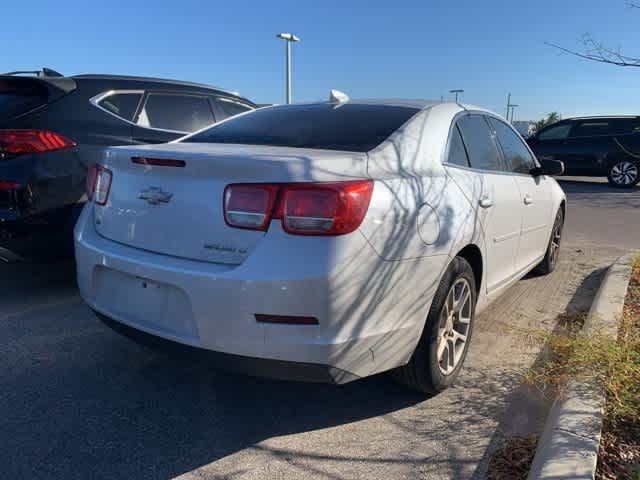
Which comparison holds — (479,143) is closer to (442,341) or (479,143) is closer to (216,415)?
(442,341)

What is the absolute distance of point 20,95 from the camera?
3996 mm

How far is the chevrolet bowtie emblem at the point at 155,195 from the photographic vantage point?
2.38 meters

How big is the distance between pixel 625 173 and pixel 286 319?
14276mm

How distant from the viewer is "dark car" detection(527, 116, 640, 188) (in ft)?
45.2

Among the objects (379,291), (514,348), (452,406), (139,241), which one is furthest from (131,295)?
(514,348)

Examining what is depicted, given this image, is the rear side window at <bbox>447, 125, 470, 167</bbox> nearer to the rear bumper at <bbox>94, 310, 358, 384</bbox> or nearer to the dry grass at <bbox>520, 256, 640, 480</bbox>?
the dry grass at <bbox>520, 256, 640, 480</bbox>

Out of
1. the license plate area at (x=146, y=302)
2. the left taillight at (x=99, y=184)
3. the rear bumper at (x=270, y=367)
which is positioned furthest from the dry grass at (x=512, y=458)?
the left taillight at (x=99, y=184)

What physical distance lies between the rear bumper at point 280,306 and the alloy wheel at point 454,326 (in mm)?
426

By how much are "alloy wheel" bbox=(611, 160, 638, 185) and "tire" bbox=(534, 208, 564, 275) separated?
10012 mm

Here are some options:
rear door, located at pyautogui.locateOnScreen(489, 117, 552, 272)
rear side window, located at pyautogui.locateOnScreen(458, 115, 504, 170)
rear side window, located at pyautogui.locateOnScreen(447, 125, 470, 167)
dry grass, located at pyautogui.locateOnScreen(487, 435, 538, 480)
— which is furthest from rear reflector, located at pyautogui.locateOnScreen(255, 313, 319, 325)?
rear door, located at pyautogui.locateOnScreen(489, 117, 552, 272)

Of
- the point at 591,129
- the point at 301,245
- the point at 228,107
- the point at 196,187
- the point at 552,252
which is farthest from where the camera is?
the point at 591,129

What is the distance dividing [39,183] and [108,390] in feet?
5.35

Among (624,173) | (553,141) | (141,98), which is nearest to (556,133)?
(553,141)

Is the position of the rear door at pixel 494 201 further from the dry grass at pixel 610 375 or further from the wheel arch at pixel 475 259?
the dry grass at pixel 610 375
